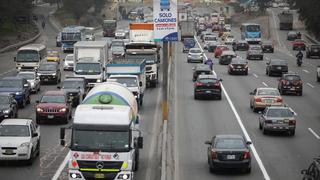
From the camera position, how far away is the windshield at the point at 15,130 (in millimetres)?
29422

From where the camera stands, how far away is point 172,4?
3981 cm

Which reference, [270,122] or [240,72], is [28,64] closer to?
[240,72]

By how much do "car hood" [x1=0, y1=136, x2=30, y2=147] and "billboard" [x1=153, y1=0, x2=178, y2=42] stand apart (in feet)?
41.6

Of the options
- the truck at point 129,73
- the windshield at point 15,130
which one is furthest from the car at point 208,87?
the windshield at point 15,130

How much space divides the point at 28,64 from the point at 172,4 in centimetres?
3112

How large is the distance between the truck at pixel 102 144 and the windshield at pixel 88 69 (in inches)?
1177

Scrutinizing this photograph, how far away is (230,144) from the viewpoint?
27734mm

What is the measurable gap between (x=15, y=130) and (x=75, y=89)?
1936 cm

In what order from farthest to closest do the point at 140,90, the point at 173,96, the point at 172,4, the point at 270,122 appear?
the point at 173,96, the point at 140,90, the point at 172,4, the point at 270,122

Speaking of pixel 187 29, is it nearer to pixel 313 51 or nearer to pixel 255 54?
pixel 313 51

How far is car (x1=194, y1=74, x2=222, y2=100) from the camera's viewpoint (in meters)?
52.0

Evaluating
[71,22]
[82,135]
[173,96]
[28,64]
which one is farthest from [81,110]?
[71,22]

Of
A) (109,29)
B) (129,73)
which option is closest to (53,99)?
(129,73)

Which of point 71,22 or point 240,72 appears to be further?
point 71,22
